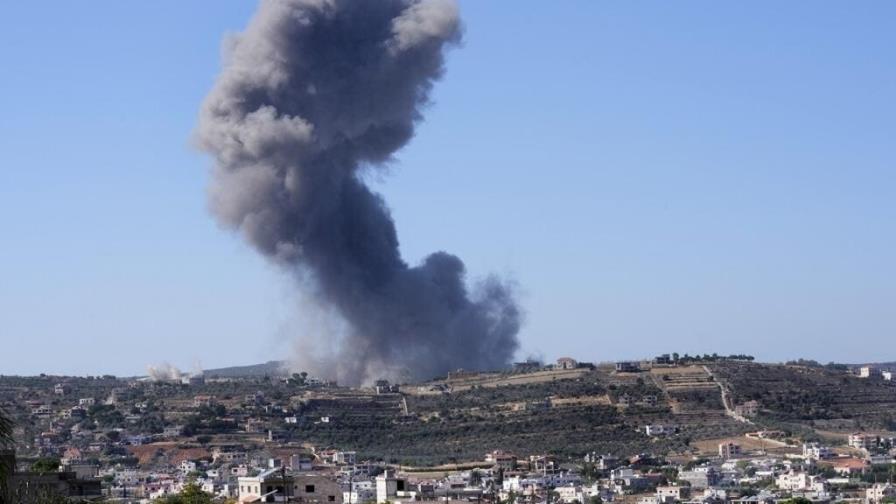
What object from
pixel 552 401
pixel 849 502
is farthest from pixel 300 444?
pixel 849 502

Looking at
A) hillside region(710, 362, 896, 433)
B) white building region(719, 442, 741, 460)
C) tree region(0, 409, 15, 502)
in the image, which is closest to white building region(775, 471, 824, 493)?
white building region(719, 442, 741, 460)

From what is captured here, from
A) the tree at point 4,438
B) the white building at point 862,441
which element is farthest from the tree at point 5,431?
the white building at point 862,441

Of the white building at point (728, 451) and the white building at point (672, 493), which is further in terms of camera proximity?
the white building at point (728, 451)

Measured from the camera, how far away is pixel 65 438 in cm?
11269

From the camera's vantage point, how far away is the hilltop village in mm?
93875

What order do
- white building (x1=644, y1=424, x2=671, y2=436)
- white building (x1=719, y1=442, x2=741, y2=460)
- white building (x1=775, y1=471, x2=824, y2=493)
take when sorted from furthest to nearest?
white building (x1=644, y1=424, x2=671, y2=436) < white building (x1=719, y1=442, x2=741, y2=460) < white building (x1=775, y1=471, x2=824, y2=493)

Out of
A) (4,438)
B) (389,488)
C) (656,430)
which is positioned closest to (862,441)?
(656,430)

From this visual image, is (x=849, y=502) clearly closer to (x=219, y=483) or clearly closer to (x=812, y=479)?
(x=812, y=479)

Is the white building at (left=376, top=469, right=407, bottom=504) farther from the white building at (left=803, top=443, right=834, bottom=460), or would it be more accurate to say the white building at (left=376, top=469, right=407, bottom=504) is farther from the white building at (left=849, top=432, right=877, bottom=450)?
the white building at (left=849, top=432, right=877, bottom=450)

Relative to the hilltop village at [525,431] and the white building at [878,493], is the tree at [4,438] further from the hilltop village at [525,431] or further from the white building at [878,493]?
the white building at [878,493]

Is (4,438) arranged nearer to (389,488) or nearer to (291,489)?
(291,489)

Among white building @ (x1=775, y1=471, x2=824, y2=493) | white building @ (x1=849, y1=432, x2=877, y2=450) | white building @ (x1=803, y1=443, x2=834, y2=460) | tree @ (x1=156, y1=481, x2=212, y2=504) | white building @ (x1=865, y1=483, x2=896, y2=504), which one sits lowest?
tree @ (x1=156, y1=481, x2=212, y2=504)

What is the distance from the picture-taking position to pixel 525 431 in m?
116

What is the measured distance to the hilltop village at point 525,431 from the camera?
9388 centimetres
